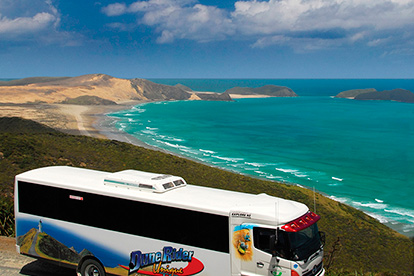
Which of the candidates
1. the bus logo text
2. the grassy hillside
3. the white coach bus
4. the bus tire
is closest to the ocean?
the grassy hillside

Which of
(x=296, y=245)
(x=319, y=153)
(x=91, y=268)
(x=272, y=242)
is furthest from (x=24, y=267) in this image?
(x=319, y=153)

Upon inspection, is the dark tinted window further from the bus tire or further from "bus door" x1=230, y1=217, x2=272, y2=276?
the bus tire

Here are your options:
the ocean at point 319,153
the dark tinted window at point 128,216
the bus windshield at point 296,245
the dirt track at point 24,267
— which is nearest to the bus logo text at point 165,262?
the dark tinted window at point 128,216

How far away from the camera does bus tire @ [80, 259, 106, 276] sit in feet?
38.5

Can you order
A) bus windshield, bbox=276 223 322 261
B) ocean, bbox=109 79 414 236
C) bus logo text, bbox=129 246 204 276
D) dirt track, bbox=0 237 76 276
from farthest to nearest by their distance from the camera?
ocean, bbox=109 79 414 236
dirt track, bbox=0 237 76 276
bus logo text, bbox=129 246 204 276
bus windshield, bbox=276 223 322 261

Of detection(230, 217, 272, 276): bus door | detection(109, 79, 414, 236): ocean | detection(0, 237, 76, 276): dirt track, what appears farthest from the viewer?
detection(109, 79, 414, 236): ocean

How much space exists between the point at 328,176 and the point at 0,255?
171 ft

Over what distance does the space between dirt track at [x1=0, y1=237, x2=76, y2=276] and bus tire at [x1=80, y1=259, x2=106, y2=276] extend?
4.19 ft

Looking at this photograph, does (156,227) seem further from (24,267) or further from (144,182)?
(24,267)

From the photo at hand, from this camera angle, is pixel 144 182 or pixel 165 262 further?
pixel 144 182

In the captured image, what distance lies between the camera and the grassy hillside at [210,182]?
2472cm

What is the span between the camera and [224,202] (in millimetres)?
10664

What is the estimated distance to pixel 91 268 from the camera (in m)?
11.9

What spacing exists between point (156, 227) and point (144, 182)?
3.95ft
